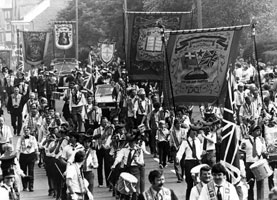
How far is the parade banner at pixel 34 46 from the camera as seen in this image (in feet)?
125

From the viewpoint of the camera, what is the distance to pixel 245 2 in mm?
49438

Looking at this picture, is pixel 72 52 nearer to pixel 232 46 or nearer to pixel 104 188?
pixel 104 188

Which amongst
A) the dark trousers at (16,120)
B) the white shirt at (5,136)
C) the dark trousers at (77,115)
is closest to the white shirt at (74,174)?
the white shirt at (5,136)

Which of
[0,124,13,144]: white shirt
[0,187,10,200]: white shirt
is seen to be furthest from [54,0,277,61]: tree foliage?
[0,187,10,200]: white shirt

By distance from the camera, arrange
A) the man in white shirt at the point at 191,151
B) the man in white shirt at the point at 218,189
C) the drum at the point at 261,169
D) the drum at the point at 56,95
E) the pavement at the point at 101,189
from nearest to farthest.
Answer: the man in white shirt at the point at 218,189 < the drum at the point at 261,169 < the man in white shirt at the point at 191,151 < the pavement at the point at 101,189 < the drum at the point at 56,95

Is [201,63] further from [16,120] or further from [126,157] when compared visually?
[16,120]

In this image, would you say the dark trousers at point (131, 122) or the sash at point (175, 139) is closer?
the sash at point (175, 139)

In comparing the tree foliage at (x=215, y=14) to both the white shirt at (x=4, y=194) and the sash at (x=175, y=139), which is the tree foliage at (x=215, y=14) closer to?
the sash at (x=175, y=139)

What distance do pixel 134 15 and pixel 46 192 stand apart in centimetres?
632

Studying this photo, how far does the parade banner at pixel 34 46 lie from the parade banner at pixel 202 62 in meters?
19.9

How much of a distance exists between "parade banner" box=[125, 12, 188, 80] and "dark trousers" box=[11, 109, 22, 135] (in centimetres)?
511

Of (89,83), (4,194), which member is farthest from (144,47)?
(4,194)

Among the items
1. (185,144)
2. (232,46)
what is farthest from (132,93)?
(232,46)

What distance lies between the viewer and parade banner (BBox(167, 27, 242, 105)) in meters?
17.7
